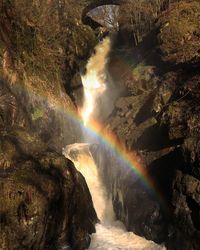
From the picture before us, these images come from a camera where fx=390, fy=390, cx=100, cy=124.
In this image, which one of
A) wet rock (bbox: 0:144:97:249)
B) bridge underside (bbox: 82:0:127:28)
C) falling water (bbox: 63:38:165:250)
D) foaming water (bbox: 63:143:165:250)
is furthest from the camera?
bridge underside (bbox: 82:0:127:28)

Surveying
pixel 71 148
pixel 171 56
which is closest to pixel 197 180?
pixel 71 148

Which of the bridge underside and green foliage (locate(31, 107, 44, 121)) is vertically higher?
the bridge underside

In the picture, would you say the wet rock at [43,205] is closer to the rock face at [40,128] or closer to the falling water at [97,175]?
the rock face at [40,128]

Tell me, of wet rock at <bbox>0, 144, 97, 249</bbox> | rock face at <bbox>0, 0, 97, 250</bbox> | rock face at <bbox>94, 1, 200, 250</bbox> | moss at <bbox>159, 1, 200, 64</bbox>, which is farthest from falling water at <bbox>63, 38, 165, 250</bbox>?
moss at <bbox>159, 1, 200, 64</bbox>

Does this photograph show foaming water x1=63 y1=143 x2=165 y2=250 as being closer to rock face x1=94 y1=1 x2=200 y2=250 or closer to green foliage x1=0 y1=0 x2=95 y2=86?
rock face x1=94 y1=1 x2=200 y2=250

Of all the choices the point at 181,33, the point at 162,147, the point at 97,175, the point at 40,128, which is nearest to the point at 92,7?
the point at 181,33

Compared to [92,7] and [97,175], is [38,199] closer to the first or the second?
[97,175]

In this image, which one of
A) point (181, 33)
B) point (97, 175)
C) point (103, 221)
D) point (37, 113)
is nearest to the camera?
point (103, 221)
